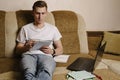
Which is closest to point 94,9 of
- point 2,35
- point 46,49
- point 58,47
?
point 58,47

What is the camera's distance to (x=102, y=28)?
3.12 meters

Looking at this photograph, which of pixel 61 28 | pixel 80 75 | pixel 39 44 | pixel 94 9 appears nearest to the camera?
pixel 80 75

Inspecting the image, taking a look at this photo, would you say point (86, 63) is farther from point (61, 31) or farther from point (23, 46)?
point (23, 46)

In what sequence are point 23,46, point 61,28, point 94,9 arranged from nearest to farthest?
point 23,46, point 61,28, point 94,9

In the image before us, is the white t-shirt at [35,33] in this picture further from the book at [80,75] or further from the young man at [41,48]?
the book at [80,75]

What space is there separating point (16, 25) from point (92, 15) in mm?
1167

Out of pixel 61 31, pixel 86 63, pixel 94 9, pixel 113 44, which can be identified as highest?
pixel 94 9

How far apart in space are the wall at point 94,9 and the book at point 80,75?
4.02ft

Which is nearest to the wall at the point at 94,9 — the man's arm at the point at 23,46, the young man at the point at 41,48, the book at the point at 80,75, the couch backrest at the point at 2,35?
the couch backrest at the point at 2,35

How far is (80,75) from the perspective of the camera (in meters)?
1.92

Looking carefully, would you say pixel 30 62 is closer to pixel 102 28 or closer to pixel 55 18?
pixel 55 18

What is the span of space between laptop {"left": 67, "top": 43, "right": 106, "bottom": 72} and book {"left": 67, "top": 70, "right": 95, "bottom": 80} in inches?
4.3

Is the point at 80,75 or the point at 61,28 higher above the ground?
the point at 61,28

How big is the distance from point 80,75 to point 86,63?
1.18 feet
